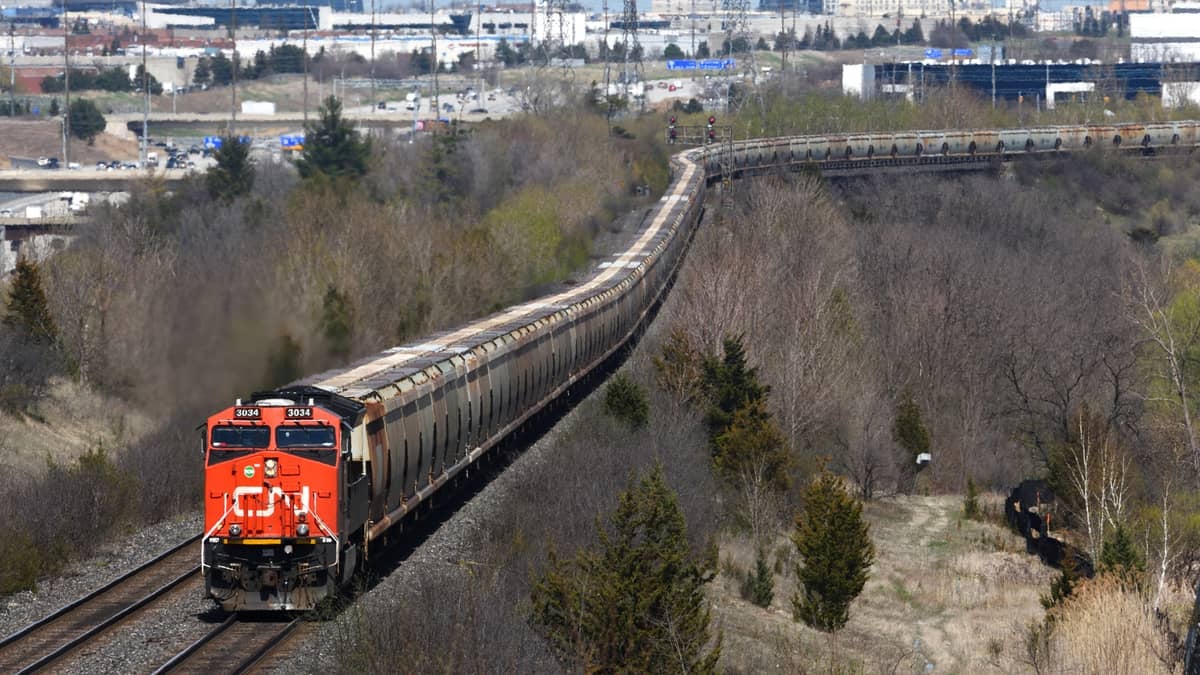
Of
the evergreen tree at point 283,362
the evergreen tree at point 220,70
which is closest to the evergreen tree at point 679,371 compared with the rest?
the evergreen tree at point 283,362

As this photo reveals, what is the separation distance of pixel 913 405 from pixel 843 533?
22420 millimetres

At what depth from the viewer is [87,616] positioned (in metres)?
21.3

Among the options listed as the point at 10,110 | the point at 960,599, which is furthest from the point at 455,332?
the point at 10,110

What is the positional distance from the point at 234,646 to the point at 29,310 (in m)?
29.0

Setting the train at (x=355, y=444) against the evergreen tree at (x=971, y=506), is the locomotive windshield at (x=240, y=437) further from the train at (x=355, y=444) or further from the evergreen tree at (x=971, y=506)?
the evergreen tree at (x=971, y=506)

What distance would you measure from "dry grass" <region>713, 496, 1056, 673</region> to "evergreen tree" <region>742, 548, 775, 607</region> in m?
0.22

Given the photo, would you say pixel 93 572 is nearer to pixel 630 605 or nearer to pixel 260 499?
pixel 260 499

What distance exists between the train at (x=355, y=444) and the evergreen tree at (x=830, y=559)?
581cm

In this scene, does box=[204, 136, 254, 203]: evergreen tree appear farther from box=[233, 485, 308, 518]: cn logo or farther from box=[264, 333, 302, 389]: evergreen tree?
box=[233, 485, 308, 518]: cn logo

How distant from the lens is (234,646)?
19.7m

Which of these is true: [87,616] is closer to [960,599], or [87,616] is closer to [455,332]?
[455,332]

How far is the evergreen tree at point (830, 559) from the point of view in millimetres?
30422

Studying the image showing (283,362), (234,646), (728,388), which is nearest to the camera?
(234,646)

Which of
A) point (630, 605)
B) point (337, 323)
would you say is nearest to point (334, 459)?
point (630, 605)
